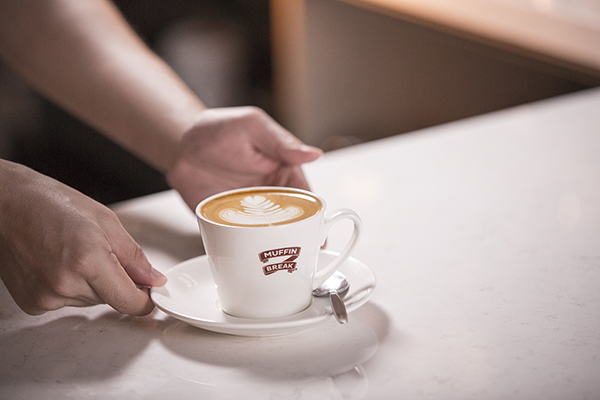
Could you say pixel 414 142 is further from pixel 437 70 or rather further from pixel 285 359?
pixel 437 70

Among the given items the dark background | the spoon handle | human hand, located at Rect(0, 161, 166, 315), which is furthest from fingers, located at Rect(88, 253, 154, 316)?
the dark background

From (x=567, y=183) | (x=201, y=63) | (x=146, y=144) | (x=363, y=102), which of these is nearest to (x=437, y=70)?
(x=363, y=102)

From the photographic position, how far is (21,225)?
60 centimetres

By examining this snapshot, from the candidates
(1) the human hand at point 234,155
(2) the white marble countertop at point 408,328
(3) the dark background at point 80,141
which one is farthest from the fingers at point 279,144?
(3) the dark background at point 80,141

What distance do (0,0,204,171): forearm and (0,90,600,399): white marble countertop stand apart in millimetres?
153

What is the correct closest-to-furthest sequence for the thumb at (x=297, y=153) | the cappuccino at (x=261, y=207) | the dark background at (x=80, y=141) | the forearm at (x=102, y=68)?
the cappuccino at (x=261, y=207) → the thumb at (x=297, y=153) → the forearm at (x=102, y=68) → the dark background at (x=80, y=141)

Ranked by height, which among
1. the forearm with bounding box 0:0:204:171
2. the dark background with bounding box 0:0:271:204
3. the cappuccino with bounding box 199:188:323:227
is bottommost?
the dark background with bounding box 0:0:271:204

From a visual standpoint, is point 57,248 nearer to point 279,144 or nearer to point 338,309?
point 338,309

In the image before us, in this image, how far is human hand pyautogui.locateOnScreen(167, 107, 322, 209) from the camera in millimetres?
924

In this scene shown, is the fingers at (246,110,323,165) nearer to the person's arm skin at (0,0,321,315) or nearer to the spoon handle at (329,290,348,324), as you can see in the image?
the person's arm skin at (0,0,321,315)

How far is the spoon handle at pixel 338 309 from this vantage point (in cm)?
56

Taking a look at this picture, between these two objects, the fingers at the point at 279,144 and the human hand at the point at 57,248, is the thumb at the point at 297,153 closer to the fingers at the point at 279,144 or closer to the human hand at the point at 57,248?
the fingers at the point at 279,144

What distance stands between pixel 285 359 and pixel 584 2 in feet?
7.56

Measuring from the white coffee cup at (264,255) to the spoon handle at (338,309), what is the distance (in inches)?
1.7
